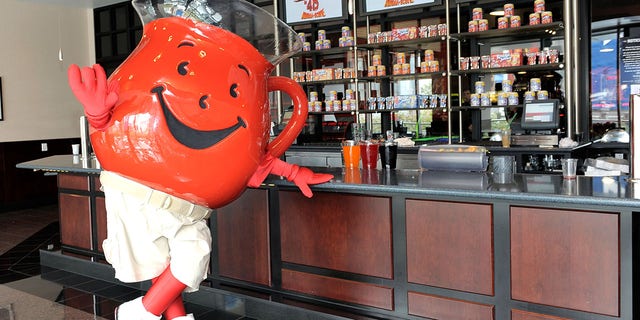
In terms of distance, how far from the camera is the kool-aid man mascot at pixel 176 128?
2.07 metres

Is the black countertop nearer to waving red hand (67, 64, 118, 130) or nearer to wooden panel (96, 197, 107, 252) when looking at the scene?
waving red hand (67, 64, 118, 130)

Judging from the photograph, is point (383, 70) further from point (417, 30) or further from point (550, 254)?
point (550, 254)

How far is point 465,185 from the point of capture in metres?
2.58

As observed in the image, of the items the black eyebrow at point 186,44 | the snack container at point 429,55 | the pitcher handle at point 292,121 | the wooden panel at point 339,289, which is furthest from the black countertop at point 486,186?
the snack container at point 429,55

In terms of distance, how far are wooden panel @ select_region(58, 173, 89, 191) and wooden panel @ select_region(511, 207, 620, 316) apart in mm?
3309

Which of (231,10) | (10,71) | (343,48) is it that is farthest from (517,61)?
(10,71)

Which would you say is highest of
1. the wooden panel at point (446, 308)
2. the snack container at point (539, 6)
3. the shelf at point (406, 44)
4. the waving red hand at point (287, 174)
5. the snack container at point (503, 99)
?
the snack container at point (539, 6)

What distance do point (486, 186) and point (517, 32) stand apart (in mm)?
3454

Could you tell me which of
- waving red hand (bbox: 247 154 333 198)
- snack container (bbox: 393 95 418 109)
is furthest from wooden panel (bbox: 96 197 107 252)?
snack container (bbox: 393 95 418 109)

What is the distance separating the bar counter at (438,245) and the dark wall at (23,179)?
19.4 ft

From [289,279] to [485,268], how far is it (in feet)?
3.69

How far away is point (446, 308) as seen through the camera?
2.70 m

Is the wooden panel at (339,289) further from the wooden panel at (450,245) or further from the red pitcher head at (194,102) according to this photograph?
the red pitcher head at (194,102)

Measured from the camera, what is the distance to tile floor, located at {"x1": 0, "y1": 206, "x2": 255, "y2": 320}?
11.4ft
